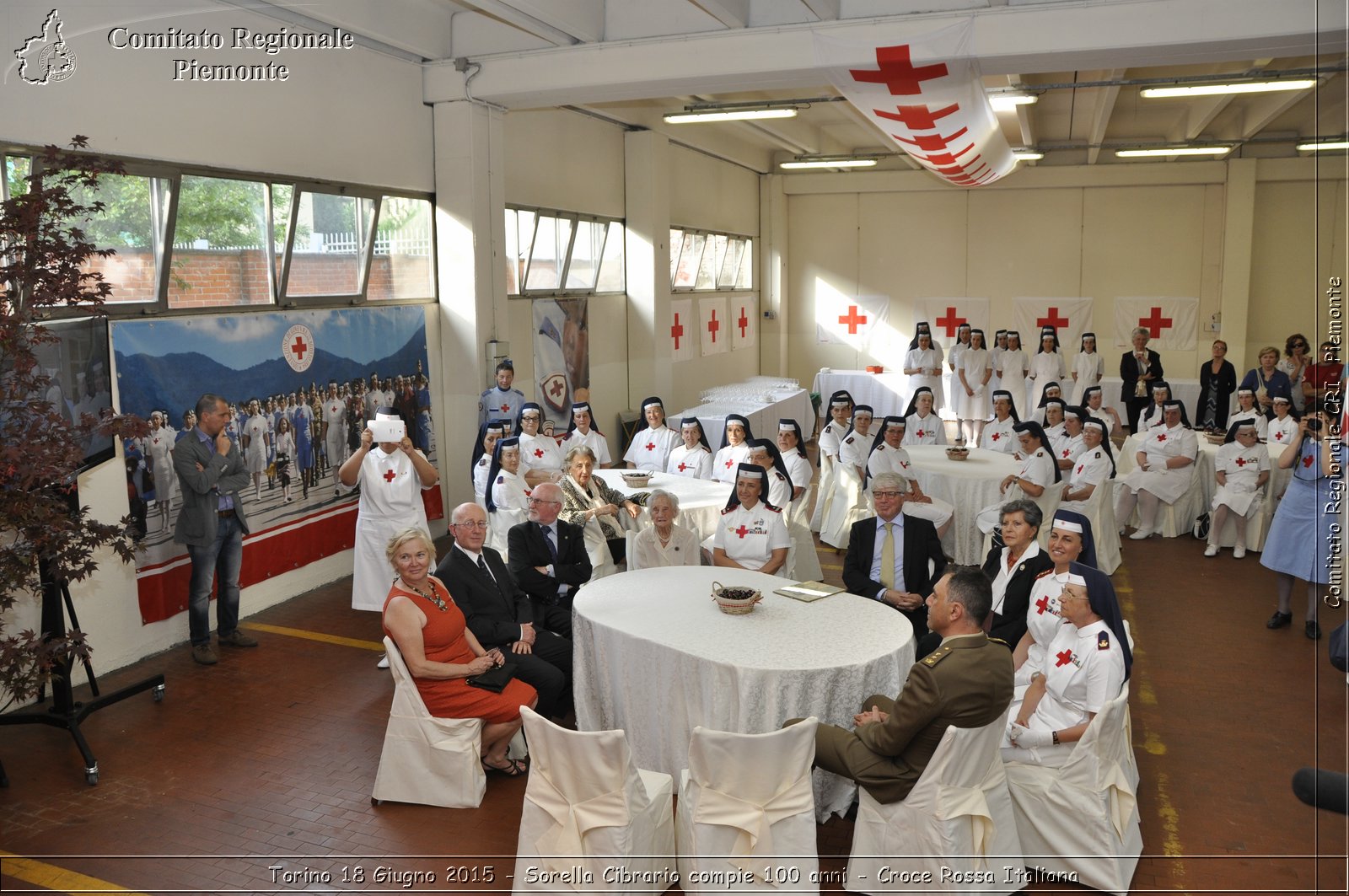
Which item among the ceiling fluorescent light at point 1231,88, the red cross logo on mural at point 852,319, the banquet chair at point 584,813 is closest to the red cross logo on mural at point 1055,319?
the red cross logo on mural at point 852,319

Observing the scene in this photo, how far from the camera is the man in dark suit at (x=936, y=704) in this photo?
375 centimetres

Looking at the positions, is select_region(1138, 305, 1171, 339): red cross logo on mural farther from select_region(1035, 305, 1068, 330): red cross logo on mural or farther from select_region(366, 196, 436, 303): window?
select_region(366, 196, 436, 303): window

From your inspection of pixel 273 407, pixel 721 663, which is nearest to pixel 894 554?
pixel 721 663

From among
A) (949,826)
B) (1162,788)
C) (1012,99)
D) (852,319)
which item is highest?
(1012,99)

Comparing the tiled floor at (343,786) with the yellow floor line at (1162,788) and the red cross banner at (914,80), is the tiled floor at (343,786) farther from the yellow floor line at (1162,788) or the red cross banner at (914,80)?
the red cross banner at (914,80)

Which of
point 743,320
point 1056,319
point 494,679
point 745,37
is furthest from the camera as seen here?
point 1056,319

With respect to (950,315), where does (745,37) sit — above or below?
above

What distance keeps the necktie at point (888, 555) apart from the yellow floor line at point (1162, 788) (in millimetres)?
1526

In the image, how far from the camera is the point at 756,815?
12.5 feet

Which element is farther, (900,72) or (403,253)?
(403,253)

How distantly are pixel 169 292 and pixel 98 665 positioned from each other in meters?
2.38

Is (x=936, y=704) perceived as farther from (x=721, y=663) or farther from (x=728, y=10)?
(x=728, y=10)

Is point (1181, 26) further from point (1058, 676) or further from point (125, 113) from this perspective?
point (125, 113)

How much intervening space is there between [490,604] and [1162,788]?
11.1ft
